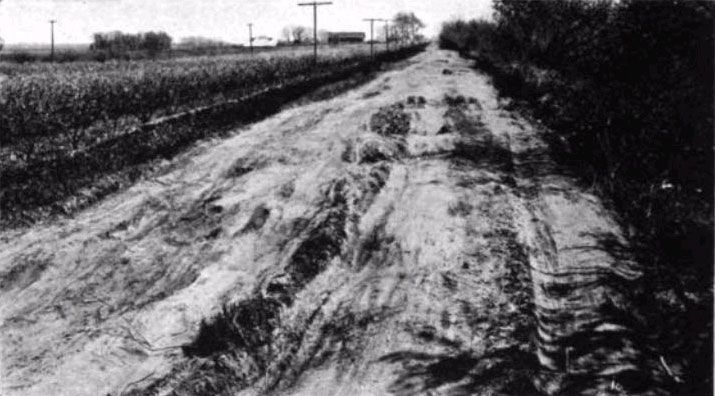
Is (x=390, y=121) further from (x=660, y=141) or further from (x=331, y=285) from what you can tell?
(x=331, y=285)

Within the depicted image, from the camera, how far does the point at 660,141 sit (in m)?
9.76

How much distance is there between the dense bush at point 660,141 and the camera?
604 centimetres

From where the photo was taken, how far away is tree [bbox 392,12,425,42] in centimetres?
11794

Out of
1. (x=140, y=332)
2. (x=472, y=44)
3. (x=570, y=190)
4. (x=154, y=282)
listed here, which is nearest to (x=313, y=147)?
(x=570, y=190)

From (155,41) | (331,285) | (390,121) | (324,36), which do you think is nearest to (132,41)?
(155,41)

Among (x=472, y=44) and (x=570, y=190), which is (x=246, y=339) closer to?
(x=570, y=190)

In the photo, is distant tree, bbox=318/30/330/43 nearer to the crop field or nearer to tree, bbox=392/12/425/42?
tree, bbox=392/12/425/42

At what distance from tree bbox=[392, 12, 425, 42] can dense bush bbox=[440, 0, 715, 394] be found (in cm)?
10644

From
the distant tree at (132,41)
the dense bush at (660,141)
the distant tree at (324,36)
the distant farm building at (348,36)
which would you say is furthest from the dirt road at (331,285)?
the distant farm building at (348,36)

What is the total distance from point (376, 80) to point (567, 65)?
9033 mm

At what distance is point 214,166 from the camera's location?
452 inches

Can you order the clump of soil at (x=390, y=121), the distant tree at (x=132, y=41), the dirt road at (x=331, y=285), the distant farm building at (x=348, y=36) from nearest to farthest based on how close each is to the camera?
the dirt road at (x=331, y=285) → the clump of soil at (x=390, y=121) → the distant tree at (x=132, y=41) → the distant farm building at (x=348, y=36)

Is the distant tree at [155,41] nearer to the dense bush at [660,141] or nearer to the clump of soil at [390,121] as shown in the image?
the clump of soil at [390,121]

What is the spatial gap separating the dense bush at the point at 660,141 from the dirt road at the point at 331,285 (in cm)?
47
